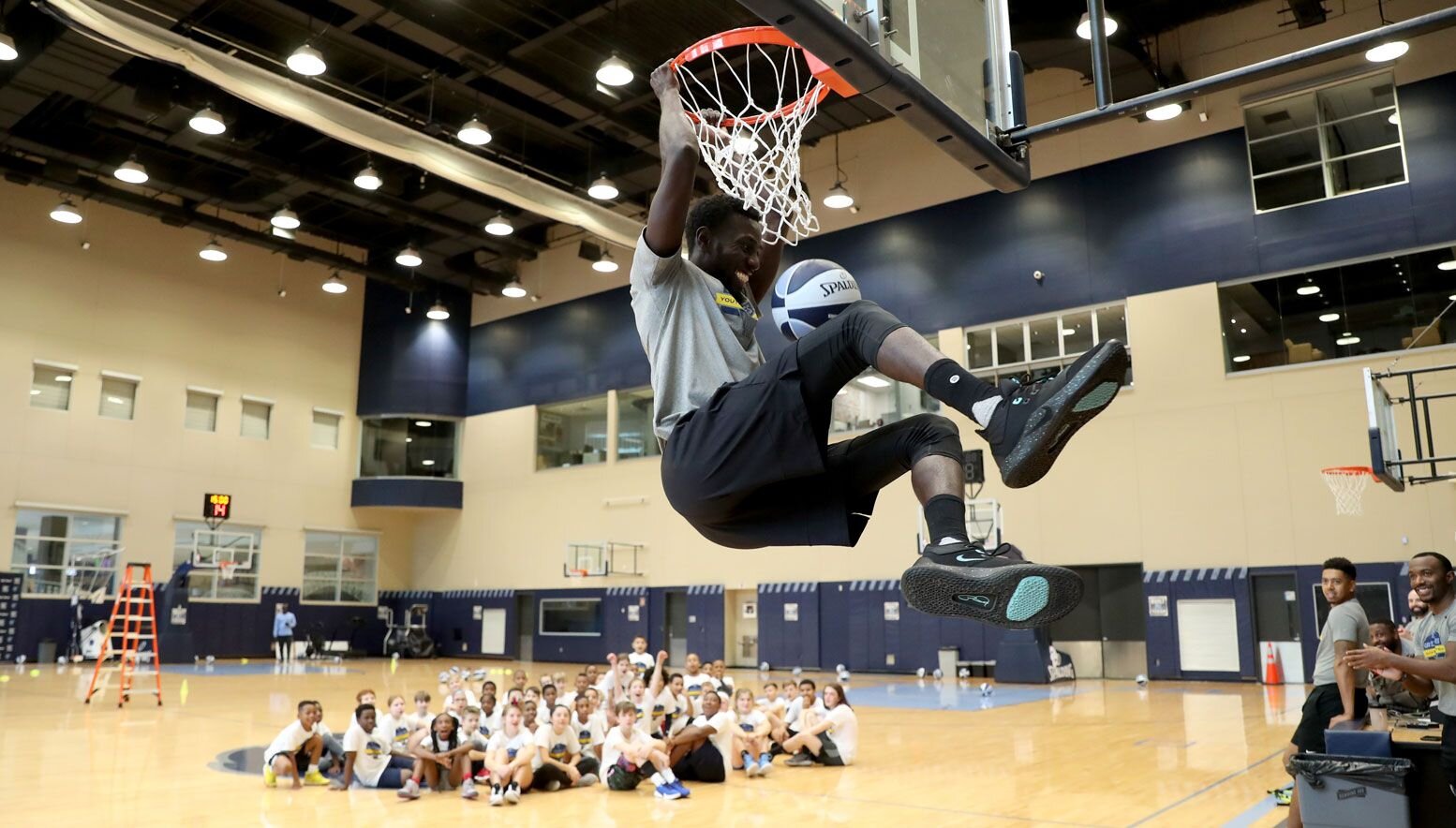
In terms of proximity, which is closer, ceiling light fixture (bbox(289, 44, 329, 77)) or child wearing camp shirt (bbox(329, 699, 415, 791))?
child wearing camp shirt (bbox(329, 699, 415, 791))

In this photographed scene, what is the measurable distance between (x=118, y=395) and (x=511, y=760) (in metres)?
24.2

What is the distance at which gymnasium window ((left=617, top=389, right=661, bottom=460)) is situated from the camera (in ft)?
98.9

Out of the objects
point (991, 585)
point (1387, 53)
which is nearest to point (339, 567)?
point (1387, 53)

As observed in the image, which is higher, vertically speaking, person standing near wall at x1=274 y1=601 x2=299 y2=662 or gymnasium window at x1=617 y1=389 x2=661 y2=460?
gymnasium window at x1=617 y1=389 x2=661 y2=460

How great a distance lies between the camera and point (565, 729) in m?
10.8

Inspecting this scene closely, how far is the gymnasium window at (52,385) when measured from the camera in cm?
2777

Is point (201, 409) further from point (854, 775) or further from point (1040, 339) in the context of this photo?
point (854, 775)

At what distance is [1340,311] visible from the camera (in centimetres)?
2019

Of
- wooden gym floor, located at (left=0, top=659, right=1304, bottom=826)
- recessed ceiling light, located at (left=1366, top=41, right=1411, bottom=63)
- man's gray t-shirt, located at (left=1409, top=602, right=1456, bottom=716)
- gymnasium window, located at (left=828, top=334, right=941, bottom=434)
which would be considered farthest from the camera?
gymnasium window, located at (left=828, top=334, right=941, bottom=434)

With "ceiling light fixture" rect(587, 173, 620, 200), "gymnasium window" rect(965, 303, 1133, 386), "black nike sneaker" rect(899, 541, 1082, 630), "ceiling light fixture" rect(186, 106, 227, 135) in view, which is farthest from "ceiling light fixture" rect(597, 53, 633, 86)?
"black nike sneaker" rect(899, 541, 1082, 630)

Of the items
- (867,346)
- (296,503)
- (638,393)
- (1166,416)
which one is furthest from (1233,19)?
(296,503)

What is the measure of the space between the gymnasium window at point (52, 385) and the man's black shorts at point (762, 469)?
29893 millimetres

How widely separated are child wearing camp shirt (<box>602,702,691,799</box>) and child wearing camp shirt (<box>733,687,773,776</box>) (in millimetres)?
1088

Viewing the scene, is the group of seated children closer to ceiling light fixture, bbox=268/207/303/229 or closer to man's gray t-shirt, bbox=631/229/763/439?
man's gray t-shirt, bbox=631/229/763/439
